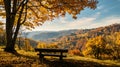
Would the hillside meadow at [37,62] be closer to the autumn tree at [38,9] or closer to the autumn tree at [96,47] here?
the autumn tree at [38,9]

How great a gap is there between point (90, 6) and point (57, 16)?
5.89 meters

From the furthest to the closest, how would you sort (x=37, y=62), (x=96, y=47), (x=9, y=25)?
(x=96, y=47) < (x=9, y=25) < (x=37, y=62)

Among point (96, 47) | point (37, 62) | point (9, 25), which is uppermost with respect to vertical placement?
point (9, 25)

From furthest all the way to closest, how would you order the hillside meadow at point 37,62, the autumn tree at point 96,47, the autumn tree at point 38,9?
the autumn tree at point 96,47, the autumn tree at point 38,9, the hillside meadow at point 37,62

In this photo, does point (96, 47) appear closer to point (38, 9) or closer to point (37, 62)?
point (38, 9)

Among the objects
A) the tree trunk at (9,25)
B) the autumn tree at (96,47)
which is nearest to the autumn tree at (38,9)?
the tree trunk at (9,25)

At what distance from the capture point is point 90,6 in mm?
25641

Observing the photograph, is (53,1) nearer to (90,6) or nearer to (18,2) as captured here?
(90,6)

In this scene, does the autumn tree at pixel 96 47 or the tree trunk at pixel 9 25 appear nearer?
the tree trunk at pixel 9 25

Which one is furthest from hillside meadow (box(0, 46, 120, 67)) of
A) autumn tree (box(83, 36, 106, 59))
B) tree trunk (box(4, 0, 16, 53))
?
autumn tree (box(83, 36, 106, 59))

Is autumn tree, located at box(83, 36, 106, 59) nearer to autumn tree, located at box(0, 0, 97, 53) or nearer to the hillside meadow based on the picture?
autumn tree, located at box(0, 0, 97, 53)

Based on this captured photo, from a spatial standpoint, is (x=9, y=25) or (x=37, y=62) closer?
(x=37, y=62)

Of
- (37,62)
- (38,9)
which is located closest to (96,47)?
(38,9)

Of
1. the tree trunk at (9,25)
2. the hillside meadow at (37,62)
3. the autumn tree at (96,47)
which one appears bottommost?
the autumn tree at (96,47)
